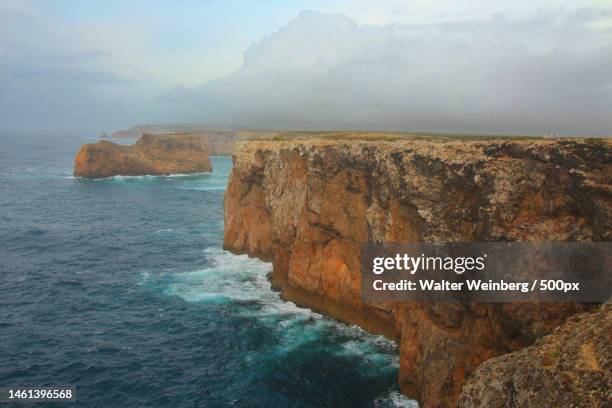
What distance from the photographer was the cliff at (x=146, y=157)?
143m

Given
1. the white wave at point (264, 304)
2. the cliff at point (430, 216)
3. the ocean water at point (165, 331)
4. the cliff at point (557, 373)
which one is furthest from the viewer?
the white wave at point (264, 304)

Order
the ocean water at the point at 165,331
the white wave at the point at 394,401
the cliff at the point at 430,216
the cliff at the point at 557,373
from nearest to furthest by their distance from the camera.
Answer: the cliff at the point at 557,373 → the cliff at the point at 430,216 → the white wave at the point at 394,401 → the ocean water at the point at 165,331

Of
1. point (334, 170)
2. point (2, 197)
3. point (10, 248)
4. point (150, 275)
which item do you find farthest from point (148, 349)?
point (2, 197)

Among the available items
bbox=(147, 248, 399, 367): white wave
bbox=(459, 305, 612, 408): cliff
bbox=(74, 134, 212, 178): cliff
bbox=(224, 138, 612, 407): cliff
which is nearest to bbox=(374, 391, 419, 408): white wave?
bbox=(224, 138, 612, 407): cliff

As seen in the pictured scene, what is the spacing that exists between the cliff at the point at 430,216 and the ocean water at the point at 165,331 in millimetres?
3645

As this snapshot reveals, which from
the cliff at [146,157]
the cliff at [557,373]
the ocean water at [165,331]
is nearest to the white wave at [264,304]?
the ocean water at [165,331]

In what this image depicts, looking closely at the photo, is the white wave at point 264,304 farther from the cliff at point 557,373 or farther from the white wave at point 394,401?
the cliff at point 557,373

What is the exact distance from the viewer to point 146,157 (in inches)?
6216

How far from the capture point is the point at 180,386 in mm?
34125

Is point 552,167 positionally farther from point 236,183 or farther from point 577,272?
point 236,183

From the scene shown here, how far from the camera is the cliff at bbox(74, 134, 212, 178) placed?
14338 centimetres

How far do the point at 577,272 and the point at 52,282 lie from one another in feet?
180

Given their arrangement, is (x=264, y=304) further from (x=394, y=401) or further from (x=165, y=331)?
(x=394, y=401)

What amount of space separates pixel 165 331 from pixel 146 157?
126 metres
